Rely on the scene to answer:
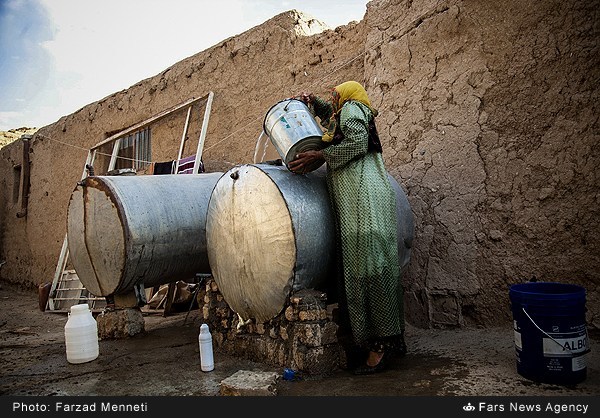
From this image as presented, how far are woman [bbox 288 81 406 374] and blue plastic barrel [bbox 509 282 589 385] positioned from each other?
626 mm

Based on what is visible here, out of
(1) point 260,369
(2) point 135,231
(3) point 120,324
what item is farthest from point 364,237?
(3) point 120,324

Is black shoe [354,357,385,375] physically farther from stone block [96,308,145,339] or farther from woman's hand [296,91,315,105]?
stone block [96,308,145,339]

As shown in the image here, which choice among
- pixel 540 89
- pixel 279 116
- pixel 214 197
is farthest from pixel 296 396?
pixel 540 89

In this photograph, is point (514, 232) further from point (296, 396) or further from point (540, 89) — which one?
point (296, 396)

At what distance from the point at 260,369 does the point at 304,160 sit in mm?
1189

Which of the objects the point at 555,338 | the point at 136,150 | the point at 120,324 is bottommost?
the point at 120,324

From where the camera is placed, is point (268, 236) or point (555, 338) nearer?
point (555, 338)

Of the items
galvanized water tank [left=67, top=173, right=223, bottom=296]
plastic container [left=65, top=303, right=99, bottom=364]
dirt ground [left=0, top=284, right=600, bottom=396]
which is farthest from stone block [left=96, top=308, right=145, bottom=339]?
plastic container [left=65, top=303, right=99, bottom=364]

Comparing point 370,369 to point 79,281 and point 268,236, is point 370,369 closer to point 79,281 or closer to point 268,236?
point 268,236

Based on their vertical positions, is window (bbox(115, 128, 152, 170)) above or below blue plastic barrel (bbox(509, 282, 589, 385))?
above

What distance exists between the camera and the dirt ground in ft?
6.66

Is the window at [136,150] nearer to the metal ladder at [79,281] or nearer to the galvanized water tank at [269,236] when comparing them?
the metal ladder at [79,281]

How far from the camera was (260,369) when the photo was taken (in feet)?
8.21

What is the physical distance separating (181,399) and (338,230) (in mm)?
1143
